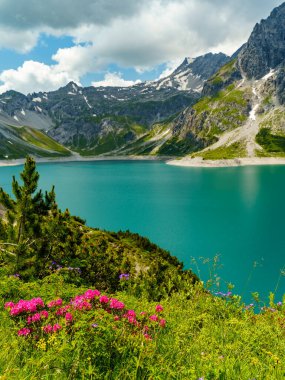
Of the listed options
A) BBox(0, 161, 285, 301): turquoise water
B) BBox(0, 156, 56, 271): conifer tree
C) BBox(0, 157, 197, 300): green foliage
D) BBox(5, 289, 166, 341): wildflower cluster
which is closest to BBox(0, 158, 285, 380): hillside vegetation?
BBox(5, 289, 166, 341): wildflower cluster

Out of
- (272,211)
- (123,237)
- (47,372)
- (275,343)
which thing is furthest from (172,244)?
(47,372)

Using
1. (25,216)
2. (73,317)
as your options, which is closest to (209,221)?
(25,216)

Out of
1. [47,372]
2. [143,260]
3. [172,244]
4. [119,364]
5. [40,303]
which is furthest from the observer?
[172,244]

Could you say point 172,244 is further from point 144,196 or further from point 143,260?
point 144,196

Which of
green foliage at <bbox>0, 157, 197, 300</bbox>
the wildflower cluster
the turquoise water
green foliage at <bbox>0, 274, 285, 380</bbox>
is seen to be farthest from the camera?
the turquoise water

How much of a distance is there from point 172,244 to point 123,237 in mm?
15681

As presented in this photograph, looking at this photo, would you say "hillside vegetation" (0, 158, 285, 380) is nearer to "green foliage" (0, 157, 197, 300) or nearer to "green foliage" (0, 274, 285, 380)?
"green foliage" (0, 274, 285, 380)

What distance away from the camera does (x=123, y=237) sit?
115 ft

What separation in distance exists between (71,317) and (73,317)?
0.04 meters

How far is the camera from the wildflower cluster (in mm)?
6099

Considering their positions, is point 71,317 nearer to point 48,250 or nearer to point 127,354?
point 127,354

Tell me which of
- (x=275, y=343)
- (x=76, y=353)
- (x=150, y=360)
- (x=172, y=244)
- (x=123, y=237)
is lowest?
(x=172, y=244)

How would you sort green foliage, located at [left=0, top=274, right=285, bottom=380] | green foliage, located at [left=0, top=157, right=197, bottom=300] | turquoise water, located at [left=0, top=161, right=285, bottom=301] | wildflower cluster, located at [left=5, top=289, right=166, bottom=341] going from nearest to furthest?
green foliage, located at [left=0, top=274, right=285, bottom=380]
wildflower cluster, located at [left=5, top=289, right=166, bottom=341]
green foliage, located at [left=0, top=157, right=197, bottom=300]
turquoise water, located at [left=0, top=161, right=285, bottom=301]

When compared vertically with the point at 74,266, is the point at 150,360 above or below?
above
